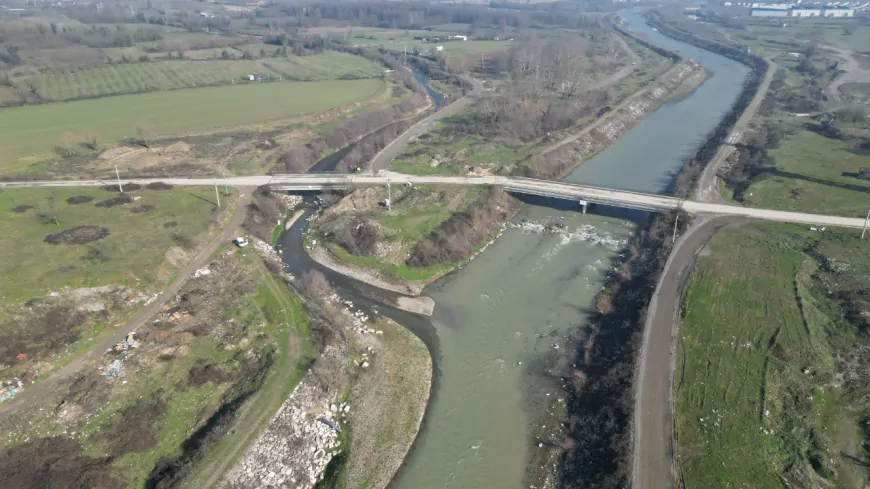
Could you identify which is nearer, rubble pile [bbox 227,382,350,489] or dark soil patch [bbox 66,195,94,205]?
rubble pile [bbox 227,382,350,489]

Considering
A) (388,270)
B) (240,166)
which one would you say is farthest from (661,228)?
(240,166)

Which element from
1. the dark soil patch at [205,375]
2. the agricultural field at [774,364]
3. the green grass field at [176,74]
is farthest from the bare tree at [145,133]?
the agricultural field at [774,364]

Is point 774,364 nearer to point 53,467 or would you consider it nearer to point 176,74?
point 53,467

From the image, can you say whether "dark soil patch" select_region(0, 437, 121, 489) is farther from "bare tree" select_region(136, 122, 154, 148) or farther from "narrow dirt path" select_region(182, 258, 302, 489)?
"bare tree" select_region(136, 122, 154, 148)

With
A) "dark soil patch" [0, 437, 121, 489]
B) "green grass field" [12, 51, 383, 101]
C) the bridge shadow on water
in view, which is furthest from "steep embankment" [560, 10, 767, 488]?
"green grass field" [12, 51, 383, 101]

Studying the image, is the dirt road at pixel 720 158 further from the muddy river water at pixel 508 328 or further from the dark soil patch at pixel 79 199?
the dark soil patch at pixel 79 199

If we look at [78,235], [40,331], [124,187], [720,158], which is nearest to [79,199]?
[124,187]
